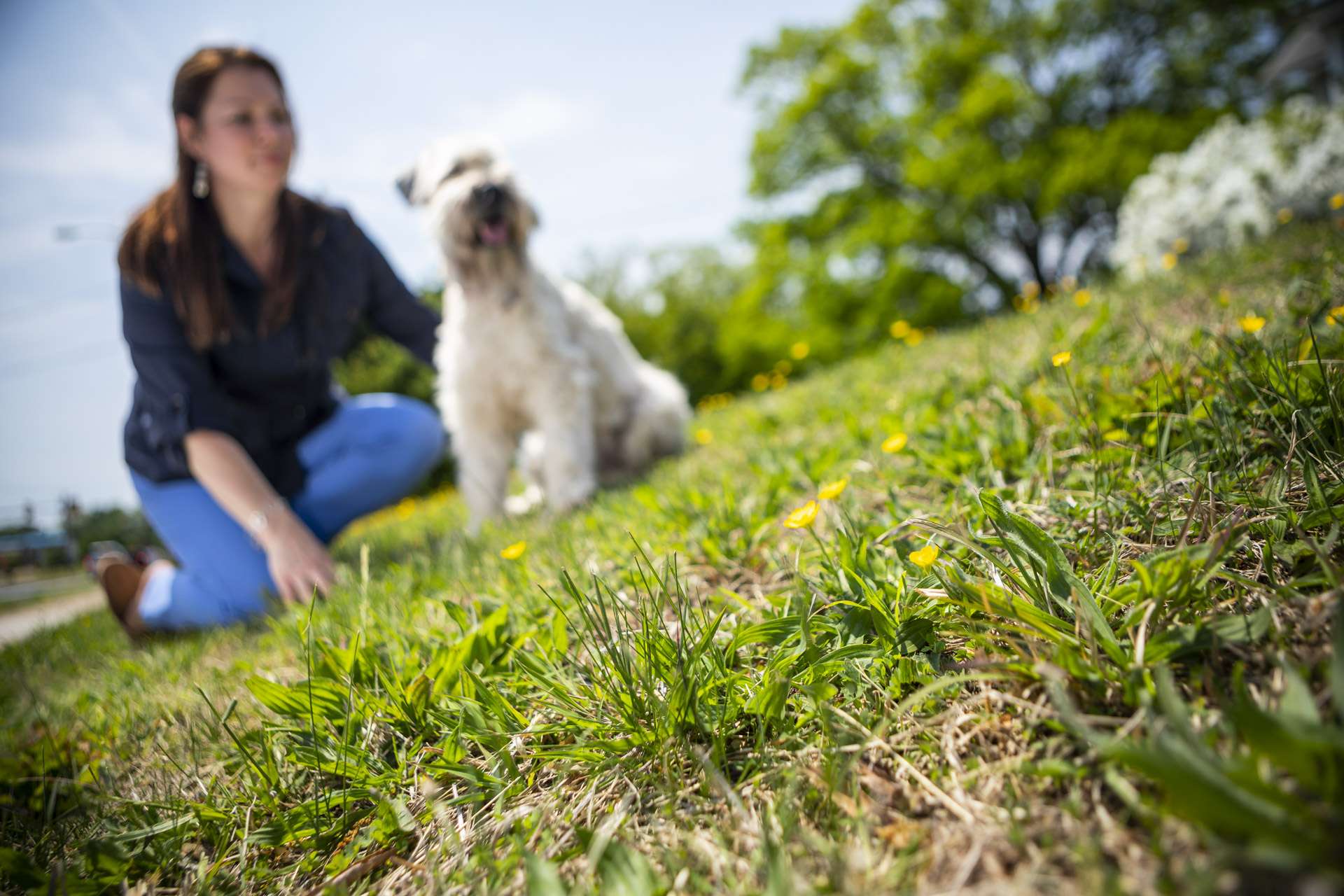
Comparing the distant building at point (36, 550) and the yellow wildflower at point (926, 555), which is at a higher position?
the yellow wildflower at point (926, 555)

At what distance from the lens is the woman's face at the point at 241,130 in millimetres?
3199

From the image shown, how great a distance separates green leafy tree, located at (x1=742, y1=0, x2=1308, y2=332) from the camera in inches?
673

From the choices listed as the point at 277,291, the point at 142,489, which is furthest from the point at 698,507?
the point at 142,489

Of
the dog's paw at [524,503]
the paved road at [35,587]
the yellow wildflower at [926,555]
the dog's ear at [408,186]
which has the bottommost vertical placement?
the paved road at [35,587]

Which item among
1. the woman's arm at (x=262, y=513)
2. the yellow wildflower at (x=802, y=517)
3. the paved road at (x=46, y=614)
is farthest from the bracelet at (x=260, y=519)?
the yellow wildflower at (x=802, y=517)

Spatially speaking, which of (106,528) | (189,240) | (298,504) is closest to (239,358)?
(189,240)

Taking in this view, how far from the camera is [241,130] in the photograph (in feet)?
10.5

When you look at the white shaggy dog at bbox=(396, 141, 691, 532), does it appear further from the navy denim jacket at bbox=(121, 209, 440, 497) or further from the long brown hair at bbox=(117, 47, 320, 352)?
the long brown hair at bbox=(117, 47, 320, 352)

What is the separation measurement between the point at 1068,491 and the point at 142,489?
191 inches

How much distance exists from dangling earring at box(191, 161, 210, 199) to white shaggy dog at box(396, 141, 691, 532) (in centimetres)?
107

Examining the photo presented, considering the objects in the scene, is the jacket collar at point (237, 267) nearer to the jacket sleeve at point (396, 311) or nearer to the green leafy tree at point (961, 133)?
the jacket sleeve at point (396, 311)

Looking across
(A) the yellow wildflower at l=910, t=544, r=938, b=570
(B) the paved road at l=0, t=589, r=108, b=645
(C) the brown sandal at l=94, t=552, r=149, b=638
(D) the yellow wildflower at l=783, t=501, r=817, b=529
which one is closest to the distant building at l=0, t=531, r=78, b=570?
(B) the paved road at l=0, t=589, r=108, b=645

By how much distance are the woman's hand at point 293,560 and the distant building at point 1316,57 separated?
1696 cm

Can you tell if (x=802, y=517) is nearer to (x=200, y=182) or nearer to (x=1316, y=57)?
(x=200, y=182)
